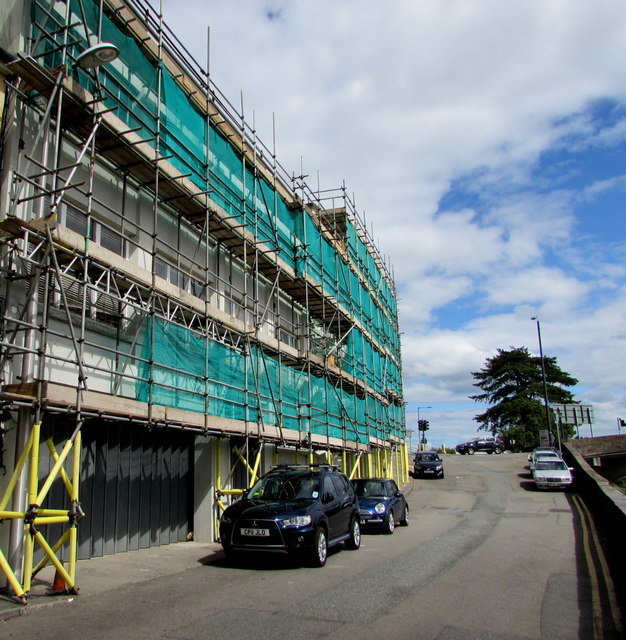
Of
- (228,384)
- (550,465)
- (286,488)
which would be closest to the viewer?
(286,488)

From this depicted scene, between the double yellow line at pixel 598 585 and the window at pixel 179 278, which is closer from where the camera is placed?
the double yellow line at pixel 598 585

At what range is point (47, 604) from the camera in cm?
705

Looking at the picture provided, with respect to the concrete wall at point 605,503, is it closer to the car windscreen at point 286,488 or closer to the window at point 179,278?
the car windscreen at point 286,488

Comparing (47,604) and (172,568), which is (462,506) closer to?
(172,568)

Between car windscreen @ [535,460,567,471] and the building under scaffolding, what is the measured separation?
1349 cm

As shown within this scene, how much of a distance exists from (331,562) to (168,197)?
27.1ft

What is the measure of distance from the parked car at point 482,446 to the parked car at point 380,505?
41.6 metres

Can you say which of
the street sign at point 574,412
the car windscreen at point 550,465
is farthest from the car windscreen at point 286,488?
the street sign at point 574,412

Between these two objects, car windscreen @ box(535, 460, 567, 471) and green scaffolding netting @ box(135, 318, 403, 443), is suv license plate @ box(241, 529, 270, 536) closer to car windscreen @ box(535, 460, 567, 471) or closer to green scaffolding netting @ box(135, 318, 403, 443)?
green scaffolding netting @ box(135, 318, 403, 443)

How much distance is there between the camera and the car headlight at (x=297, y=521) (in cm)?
980

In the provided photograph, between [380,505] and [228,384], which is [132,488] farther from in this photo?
[380,505]

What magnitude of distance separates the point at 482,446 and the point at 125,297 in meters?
51.4

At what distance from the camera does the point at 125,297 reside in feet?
35.4

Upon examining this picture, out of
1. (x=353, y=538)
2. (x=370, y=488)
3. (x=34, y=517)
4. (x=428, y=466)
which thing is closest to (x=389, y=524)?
(x=370, y=488)
